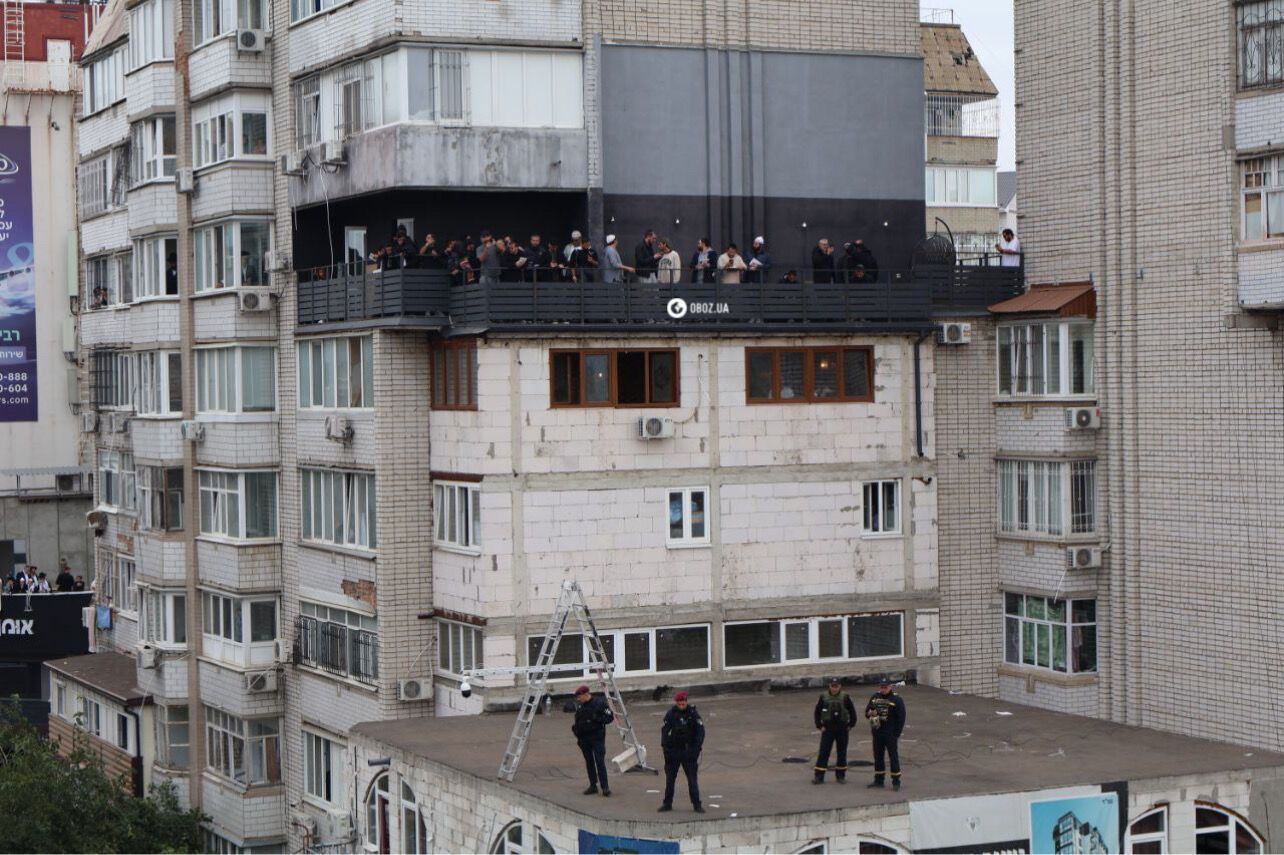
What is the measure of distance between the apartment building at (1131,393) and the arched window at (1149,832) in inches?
139

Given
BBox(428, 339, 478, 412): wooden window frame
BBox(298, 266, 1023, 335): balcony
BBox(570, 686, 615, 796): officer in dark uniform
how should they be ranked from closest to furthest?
BBox(570, 686, 615, 796): officer in dark uniform, BBox(298, 266, 1023, 335): balcony, BBox(428, 339, 478, 412): wooden window frame

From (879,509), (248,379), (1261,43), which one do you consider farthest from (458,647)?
(1261,43)

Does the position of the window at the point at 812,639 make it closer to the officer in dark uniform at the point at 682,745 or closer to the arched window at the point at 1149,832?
the arched window at the point at 1149,832

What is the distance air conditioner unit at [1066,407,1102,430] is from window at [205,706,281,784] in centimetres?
1721

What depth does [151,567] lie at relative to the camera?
46.6 m

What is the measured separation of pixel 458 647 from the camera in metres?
37.6

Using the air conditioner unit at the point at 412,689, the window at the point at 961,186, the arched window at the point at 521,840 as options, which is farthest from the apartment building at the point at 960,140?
the arched window at the point at 521,840

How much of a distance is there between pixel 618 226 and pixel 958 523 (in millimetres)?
8232

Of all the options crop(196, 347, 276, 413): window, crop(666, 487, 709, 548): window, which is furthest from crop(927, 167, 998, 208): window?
crop(666, 487, 709, 548): window

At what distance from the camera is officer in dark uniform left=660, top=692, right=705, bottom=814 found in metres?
28.3

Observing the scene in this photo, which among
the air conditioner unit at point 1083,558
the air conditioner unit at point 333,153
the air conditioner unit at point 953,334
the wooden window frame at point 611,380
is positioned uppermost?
the air conditioner unit at point 333,153

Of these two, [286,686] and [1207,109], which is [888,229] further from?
[286,686]

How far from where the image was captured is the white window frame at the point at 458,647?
121ft

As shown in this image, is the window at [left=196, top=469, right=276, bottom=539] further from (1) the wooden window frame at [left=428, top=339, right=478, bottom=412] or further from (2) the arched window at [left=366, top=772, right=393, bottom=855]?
(2) the arched window at [left=366, top=772, right=393, bottom=855]
